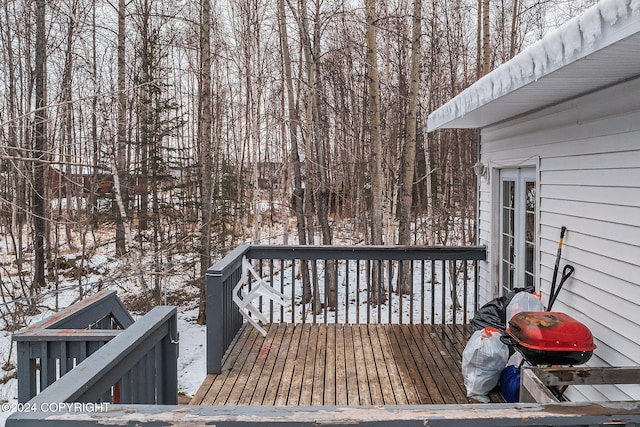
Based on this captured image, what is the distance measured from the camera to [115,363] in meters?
1.83

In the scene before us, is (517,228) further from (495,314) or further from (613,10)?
(613,10)

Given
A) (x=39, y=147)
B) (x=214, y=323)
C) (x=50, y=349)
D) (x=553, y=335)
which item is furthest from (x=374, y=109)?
(x=39, y=147)

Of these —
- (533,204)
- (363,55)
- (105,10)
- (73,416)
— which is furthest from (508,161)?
(105,10)

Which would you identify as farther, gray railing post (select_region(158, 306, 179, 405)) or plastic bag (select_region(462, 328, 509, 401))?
plastic bag (select_region(462, 328, 509, 401))

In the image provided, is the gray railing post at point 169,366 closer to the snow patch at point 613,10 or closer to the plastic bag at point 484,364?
the plastic bag at point 484,364

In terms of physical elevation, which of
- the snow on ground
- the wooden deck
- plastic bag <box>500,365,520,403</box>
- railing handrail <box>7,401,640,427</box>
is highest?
railing handrail <box>7,401,640,427</box>

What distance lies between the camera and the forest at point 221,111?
10148 mm

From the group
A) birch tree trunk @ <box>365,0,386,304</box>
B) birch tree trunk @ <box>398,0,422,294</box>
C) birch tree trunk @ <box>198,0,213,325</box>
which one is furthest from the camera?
birch tree trunk @ <box>198,0,213,325</box>

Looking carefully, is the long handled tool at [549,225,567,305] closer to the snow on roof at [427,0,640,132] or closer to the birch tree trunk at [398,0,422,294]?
the snow on roof at [427,0,640,132]

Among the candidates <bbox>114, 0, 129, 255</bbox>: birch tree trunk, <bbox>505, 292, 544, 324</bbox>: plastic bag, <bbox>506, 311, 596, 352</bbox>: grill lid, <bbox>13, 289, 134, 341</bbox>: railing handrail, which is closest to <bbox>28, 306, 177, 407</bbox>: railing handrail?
<bbox>13, 289, 134, 341</bbox>: railing handrail

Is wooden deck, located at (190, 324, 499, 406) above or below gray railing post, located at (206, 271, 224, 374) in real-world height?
below

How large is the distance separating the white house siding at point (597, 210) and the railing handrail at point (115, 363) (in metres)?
2.54

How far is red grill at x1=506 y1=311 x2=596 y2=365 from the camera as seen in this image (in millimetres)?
2789

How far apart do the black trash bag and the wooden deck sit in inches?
14.5
